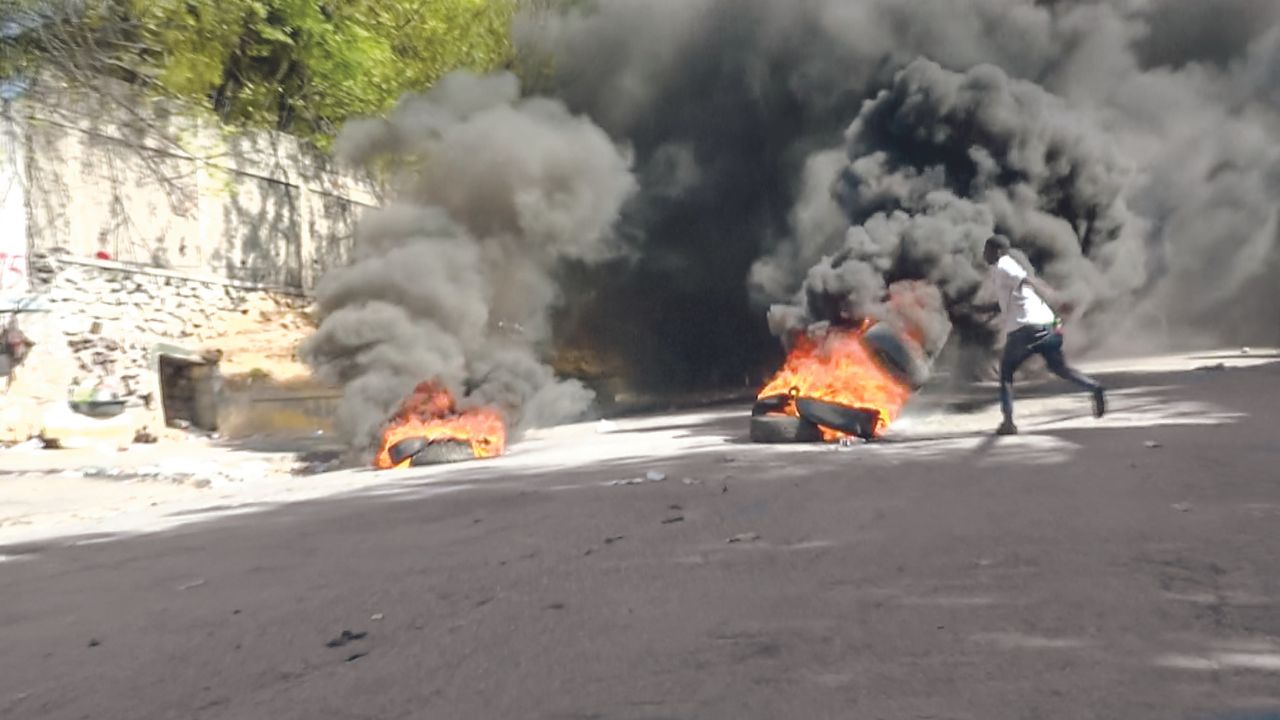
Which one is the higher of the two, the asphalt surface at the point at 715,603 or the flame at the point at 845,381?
the flame at the point at 845,381

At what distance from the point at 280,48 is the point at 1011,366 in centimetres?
1263

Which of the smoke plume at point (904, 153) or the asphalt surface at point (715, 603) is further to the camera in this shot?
the smoke plume at point (904, 153)

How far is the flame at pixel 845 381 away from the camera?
820 cm

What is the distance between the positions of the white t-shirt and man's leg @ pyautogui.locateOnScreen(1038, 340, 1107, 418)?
0.72 ft

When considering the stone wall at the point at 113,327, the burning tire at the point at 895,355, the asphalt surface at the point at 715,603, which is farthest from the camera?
the stone wall at the point at 113,327

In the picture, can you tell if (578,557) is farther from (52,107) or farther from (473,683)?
(52,107)

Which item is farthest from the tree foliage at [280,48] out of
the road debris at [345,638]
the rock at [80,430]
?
the road debris at [345,638]

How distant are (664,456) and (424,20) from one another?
445 inches

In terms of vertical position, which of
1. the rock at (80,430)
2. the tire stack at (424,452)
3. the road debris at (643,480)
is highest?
the rock at (80,430)

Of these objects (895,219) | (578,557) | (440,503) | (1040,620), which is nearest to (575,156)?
(895,219)

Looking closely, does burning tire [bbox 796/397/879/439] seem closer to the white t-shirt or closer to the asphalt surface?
the white t-shirt

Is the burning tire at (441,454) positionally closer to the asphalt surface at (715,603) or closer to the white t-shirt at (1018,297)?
the asphalt surface at (715,603)

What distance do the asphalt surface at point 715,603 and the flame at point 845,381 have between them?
198cm

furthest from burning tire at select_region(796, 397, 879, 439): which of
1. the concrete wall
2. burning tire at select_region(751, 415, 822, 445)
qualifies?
the concrete wall
